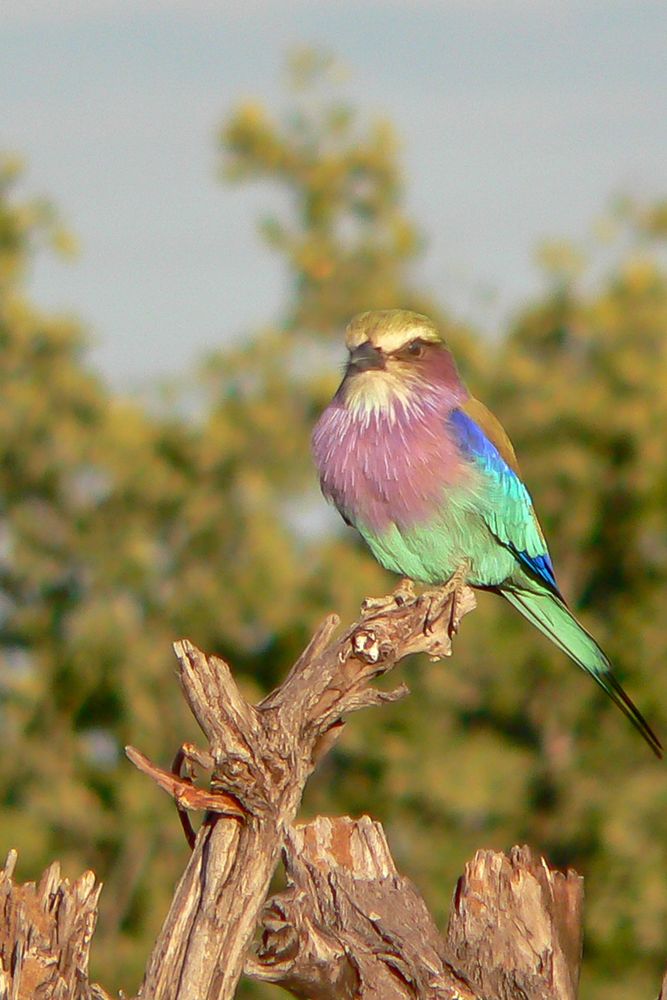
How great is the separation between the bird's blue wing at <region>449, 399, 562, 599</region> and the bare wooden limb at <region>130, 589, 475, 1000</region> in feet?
9.87

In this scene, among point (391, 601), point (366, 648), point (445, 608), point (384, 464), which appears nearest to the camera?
point (366, 648)

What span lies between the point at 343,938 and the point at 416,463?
Answer: 314 centimetres

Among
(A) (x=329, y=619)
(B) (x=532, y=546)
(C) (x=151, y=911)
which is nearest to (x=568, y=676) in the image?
(C) (x=151, y=911)

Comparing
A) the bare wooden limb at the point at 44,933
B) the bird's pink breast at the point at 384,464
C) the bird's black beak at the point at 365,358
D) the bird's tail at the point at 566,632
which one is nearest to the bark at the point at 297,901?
the bare wooden limb at the point at 44,933

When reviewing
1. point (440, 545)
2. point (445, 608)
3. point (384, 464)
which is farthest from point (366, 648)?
point (440, 545)

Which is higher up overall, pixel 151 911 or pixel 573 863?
pixel 573 863

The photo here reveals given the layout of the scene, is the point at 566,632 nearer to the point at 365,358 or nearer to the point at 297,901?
the point at 365,358

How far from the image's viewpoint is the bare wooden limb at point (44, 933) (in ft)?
17.5

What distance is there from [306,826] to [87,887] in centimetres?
90

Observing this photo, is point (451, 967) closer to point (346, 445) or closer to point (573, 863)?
point (346, 445)

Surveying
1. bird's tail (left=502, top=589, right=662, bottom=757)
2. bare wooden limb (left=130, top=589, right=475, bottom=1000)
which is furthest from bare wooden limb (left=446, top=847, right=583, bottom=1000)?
bird's tail (left=502, top=589, right=662, bottom=757)

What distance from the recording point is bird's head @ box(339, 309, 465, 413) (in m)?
8.59

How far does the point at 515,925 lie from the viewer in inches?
238

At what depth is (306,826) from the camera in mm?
6008
